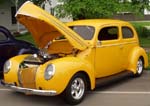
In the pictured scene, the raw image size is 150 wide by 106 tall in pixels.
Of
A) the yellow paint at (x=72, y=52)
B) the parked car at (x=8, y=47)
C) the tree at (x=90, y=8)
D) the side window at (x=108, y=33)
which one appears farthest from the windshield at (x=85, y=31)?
the tree at (x=90, y=8)

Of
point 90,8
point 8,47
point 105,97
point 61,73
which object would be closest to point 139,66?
point 105,97

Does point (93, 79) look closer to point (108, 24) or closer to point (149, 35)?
point (108, 24)

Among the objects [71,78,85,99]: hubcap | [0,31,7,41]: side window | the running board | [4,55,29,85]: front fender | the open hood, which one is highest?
the open hood

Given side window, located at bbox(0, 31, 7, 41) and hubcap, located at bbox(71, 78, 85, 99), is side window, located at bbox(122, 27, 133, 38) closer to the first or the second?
hubcap, located at bbox(71, 78, 85, 99)

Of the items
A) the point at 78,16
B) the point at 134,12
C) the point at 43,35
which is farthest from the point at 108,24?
the point at 134,12

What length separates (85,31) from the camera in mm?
9242

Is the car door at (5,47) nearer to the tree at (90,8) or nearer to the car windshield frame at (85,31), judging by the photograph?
the car windshield frame at (85,31)

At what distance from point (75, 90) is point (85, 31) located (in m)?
1.85

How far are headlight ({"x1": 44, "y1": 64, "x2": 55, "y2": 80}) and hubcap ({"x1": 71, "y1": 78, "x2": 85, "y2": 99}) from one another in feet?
1.79

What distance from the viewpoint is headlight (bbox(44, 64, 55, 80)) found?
7.53m

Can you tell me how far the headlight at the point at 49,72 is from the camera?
24.7 ft

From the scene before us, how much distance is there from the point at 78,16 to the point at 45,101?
11.4 meters

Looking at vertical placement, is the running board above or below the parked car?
below

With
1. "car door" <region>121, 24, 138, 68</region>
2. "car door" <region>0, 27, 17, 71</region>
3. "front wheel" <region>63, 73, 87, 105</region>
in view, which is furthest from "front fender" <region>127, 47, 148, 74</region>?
"car door" <region>0, 27, 17, 71</region>
